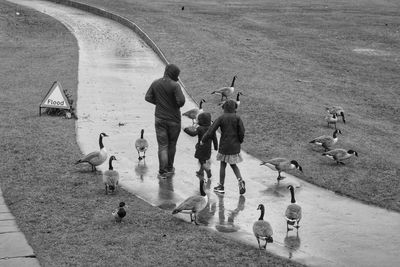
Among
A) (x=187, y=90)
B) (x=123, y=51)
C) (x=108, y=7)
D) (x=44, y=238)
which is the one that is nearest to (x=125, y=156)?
(x=44, y=238)

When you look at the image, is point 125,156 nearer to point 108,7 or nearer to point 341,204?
point 341,204

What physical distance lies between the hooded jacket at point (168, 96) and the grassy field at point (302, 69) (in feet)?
12.3

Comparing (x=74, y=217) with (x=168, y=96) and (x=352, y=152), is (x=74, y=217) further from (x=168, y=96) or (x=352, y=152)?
(x=352, y=152)

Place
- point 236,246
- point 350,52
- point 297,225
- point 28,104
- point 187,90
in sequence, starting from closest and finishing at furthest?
point 236,246 → point 297,225 → point 28,104 → point 187,90 → point 350,52

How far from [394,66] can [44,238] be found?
98.1ft

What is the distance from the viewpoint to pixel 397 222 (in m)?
14.8

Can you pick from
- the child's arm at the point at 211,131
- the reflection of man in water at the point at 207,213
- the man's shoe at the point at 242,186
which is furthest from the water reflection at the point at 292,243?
the child's arm at the point at 211,131

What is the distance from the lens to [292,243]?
13453 mm

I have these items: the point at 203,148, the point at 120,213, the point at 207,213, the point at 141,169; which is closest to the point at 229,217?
the point at 207,213

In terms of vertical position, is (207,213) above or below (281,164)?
below

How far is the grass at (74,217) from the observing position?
40.2ft

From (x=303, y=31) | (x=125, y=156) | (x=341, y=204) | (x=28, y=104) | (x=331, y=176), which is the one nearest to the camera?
(x=341, y=204)

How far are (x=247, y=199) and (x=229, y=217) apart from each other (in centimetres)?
134

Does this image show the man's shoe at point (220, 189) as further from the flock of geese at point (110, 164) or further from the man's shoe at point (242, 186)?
the flock of geese at point (110, 164)
